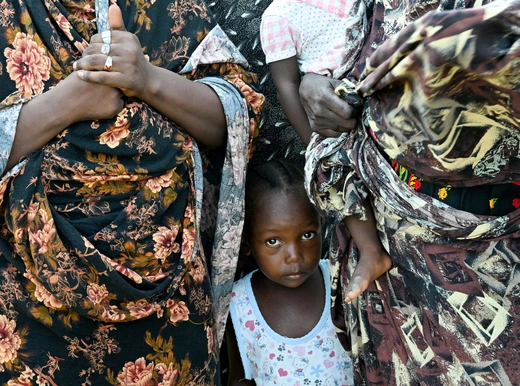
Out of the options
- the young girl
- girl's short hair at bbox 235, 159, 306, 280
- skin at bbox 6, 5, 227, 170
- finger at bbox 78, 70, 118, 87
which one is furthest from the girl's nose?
finger at bbox 78, 70, 118, 87

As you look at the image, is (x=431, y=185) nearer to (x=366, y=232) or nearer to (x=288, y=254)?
(x=366, y=232)

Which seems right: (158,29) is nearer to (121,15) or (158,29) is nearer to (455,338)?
(121,15)

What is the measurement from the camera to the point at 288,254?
2.40 m

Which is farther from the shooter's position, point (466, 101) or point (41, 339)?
point (41, 339)

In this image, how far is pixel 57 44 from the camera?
1.87 metres

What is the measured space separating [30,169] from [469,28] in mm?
1171

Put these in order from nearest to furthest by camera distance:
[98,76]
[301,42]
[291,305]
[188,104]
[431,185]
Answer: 1. [431,185]
2. [98,76]
3. [188,104]
4. [301,42]
5. [291,305]

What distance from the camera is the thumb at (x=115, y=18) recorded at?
183 centimetres

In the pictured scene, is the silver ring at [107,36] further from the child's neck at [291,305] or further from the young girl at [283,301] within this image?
the child's neck at [291,305]

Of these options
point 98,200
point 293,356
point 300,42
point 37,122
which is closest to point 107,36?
point 37,122

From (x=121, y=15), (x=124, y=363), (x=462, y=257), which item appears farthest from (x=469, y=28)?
(x=124, y=363)

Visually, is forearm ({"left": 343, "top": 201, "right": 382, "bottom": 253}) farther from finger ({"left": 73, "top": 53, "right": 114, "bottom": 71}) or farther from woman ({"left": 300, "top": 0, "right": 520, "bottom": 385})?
finger ({"left": 73, "top": 53, "right": 114, "bottom": 71})

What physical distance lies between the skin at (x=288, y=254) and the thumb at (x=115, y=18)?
2.78 feet

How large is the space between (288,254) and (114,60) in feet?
3.11
